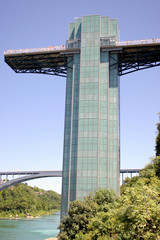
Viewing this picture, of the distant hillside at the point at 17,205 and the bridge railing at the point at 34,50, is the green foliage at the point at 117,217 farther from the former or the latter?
the distant hillside at the point at 17,205

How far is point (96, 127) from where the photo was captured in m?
62.4

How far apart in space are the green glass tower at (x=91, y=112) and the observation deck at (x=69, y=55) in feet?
3.67

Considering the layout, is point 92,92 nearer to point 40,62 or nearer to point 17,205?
point 40,62

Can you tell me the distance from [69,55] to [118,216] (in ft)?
174

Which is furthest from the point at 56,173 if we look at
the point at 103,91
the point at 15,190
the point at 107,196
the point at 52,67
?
the point at 15,190

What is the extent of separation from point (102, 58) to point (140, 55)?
31.2 feet

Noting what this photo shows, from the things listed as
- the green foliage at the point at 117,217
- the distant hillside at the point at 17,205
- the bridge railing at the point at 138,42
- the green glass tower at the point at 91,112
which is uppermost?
the bridge railing at the point at 138,42

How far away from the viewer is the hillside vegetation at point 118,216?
20953 mm

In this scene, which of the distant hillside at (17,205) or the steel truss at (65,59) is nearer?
the steel truss at (65,59)

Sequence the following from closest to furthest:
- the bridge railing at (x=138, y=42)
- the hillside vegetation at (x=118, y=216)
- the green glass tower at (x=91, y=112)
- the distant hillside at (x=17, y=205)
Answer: the hillside vegetation at (x=118, y=216) → the green glass tower at (x=91, y=112) → the bridge railing at (x=138, y=42) → the distant hillside at (x=17, y=205)

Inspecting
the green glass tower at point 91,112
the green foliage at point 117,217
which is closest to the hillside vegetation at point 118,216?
the green foliage at point 117,217

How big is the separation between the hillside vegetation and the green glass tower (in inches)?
474

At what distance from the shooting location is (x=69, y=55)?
232 feet

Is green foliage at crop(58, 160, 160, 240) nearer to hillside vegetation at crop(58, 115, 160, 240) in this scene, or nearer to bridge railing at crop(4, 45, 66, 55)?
hillside vegetation at crop(58, 115, 160, 240)
